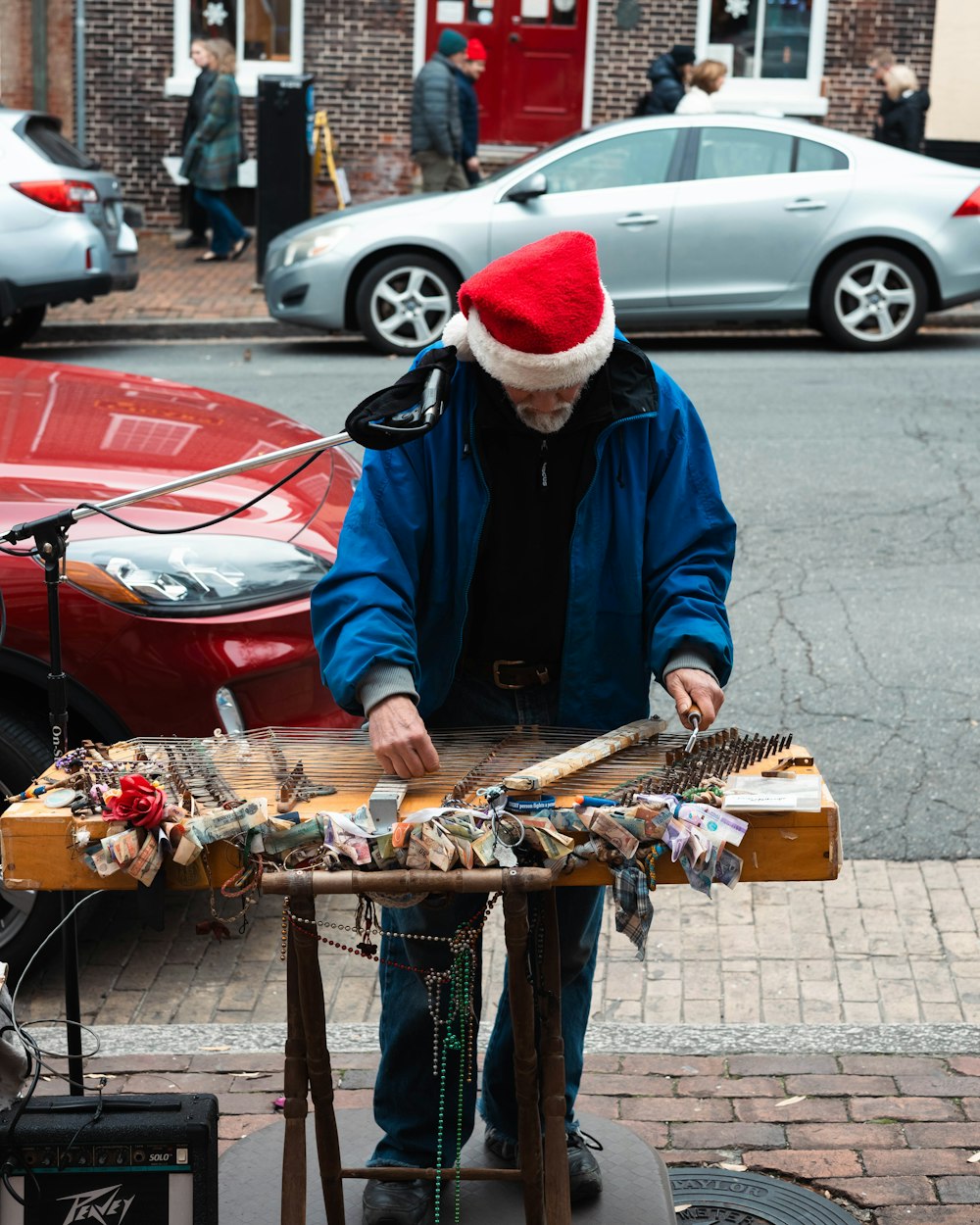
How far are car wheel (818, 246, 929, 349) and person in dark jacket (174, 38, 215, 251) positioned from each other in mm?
6961

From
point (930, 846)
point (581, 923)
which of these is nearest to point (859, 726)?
point (930, 846)

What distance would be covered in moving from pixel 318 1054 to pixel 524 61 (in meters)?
17.1

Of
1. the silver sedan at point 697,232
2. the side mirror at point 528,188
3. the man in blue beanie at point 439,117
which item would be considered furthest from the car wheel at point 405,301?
the man in blue beanie at point 439,117

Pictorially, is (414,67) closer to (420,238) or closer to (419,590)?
(420,238)

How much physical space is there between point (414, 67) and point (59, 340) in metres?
6.44

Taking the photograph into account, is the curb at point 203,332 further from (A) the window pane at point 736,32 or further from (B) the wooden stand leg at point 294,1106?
(B) the wooden stand leg at point 294,1106

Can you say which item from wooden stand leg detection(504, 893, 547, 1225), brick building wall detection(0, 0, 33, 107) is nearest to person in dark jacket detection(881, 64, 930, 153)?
brick building wall detection(0, 0, 33, 107)

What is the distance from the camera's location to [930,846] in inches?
208

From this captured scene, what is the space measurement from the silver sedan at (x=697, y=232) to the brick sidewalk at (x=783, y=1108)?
883 cm

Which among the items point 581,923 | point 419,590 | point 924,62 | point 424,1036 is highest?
point 924,62

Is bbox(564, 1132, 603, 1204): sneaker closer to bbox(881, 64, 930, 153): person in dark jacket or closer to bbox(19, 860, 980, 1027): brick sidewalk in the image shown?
bbox(19, 860, 980, 1027): brick sidewalk

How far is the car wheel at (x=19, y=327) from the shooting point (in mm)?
13258

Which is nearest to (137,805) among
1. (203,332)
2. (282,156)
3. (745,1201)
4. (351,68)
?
(745,1201)

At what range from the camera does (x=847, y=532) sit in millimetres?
8133
